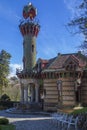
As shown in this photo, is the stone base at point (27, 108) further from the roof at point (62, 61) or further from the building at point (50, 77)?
the roof at point (62, 61)

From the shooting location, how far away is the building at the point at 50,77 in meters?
41.8

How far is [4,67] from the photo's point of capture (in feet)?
244

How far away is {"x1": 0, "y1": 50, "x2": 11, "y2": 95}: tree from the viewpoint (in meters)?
72.6

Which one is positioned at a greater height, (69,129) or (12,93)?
(12,93)

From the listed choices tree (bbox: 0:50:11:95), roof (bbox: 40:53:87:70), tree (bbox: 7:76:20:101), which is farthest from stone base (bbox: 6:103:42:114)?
tree (bbox: 7:76:20:101)

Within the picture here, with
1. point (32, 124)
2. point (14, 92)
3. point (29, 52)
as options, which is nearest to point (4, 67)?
point (14, 92)

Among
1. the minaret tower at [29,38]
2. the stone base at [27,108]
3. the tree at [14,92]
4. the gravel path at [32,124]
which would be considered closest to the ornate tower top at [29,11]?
the minaret tower at [29,38]

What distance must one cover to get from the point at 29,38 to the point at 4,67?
25.4 metres

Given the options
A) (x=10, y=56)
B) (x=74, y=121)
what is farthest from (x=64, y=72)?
(x=10, y=56)

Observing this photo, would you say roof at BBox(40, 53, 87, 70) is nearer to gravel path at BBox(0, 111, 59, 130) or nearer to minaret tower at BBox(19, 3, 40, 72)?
minaret tower at BBox(19, 3, 40, 72)

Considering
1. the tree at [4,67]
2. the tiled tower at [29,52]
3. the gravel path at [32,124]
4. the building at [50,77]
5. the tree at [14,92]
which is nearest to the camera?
the gravel path at [32,124]

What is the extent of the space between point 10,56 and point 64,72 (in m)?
38.5

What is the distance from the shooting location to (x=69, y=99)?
137ft

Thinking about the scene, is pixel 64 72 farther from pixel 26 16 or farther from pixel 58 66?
pixel 26 16
